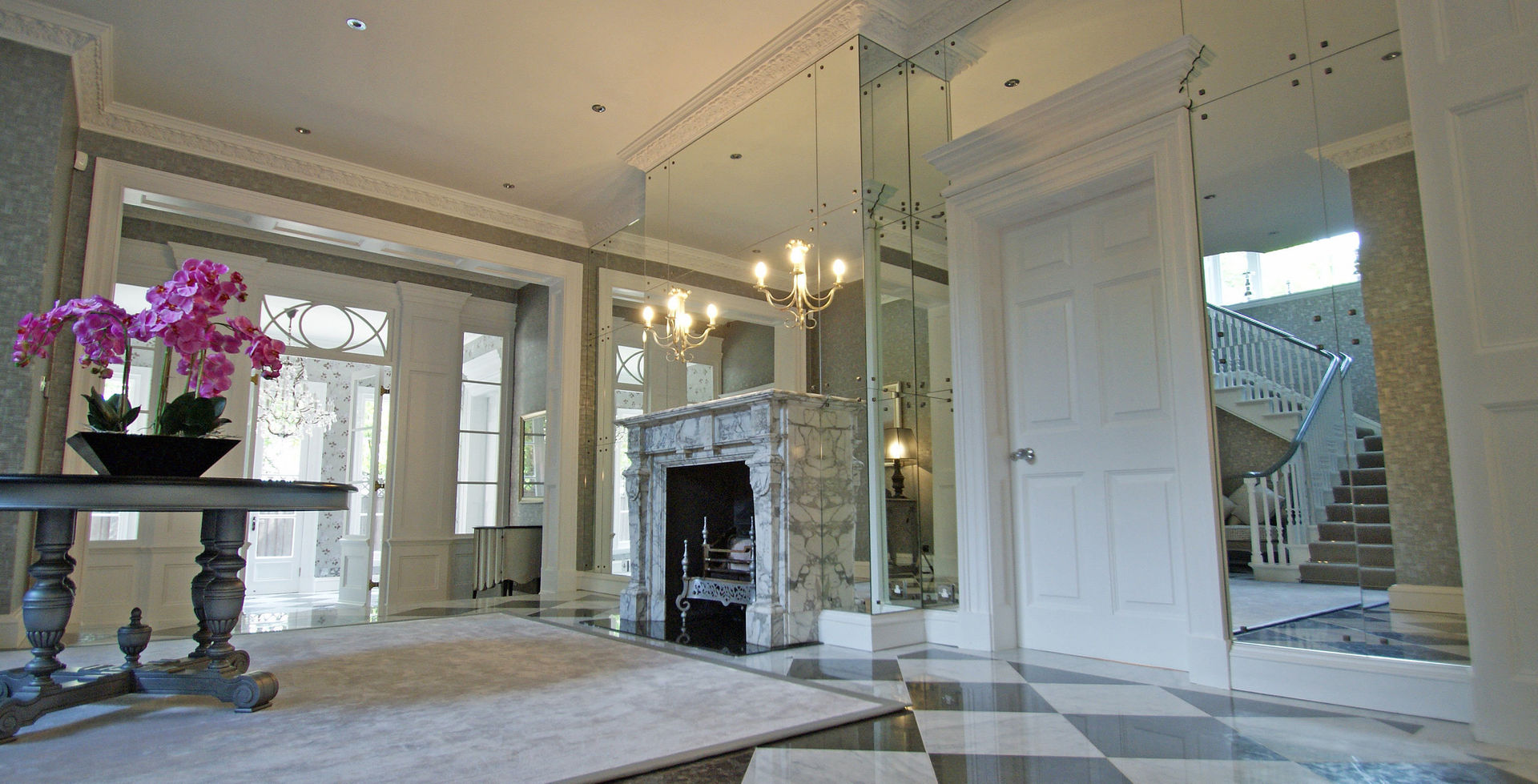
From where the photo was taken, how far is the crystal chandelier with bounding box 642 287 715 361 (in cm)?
502

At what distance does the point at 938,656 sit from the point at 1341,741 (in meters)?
1.57

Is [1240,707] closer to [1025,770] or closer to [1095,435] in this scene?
[1025,770]

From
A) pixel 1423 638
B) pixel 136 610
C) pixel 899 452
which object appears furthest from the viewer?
pixel 899 452

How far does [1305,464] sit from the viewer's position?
8.50 feet

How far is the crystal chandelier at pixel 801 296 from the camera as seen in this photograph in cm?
406

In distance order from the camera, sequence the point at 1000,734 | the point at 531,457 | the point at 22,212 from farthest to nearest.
Answer: the point at 531,457 → the point at 22,212 → the point at 1000,734

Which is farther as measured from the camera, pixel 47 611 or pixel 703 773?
pixel 47 611

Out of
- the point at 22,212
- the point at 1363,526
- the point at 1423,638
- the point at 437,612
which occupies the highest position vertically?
the point at 22,212

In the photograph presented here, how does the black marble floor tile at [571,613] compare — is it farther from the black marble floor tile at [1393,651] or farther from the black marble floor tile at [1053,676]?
the black marble floor tile at [1393,651]

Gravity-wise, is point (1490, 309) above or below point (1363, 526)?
above

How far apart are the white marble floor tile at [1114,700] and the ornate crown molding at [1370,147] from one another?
72.1 inches

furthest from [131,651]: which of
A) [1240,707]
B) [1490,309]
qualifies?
[1490,309]

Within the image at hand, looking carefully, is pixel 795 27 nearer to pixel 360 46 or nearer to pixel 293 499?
pixel 360 46

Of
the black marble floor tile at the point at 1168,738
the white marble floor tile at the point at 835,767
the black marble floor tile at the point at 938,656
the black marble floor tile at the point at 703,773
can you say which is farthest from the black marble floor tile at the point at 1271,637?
the black marble floor tile at the point at 703,773
